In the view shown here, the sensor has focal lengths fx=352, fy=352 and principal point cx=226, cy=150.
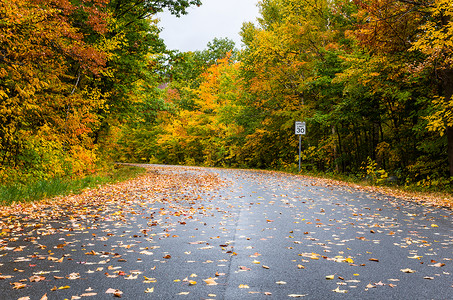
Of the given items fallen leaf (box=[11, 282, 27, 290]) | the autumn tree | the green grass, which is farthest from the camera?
the autumn tree

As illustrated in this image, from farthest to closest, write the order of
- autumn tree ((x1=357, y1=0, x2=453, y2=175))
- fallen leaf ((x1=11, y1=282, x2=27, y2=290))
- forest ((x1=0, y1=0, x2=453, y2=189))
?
autumn tree ((x1=357, y1=0, x2=453, y2=175)) < forest ((x1=0, y1=0, x2=453, y2=189)) < fallen leaf ((x1=11, y1=282, x2=27, y2=290))

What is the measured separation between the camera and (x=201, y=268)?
174 inches

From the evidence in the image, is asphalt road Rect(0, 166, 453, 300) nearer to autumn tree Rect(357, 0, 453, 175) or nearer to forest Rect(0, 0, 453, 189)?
forest Rect(0, 0, 453, 189)

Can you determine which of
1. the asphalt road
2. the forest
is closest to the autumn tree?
the forest

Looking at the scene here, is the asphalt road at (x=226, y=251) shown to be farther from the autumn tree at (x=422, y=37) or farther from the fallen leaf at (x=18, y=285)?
the autumn tree at (x=422, y=37)

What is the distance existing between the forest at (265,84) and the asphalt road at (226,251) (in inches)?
169

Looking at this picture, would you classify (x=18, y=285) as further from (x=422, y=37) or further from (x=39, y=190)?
(x=422, y=37)

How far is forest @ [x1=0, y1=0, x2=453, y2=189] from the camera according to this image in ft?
35.2

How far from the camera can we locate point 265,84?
24203 millimetres

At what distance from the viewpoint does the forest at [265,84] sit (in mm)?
10734

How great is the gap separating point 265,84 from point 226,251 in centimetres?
2011

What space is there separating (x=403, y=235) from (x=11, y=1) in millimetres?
9677

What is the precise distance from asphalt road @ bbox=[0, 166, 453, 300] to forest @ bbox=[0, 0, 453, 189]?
14.1 feet

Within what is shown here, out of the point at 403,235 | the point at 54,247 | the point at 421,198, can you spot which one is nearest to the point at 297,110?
the point at 421,198
